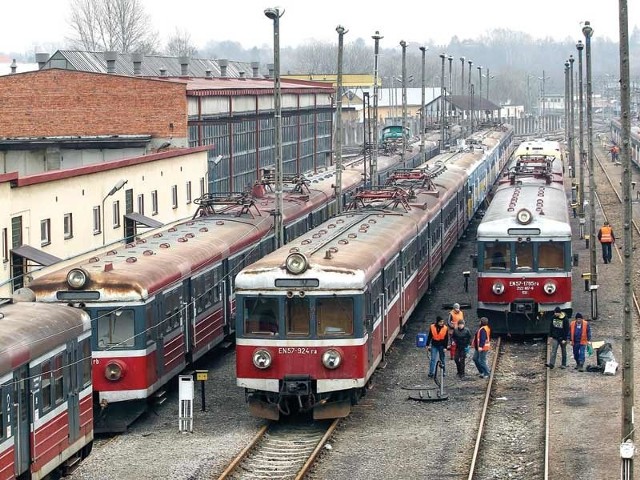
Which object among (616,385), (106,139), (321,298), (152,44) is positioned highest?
(152,44)

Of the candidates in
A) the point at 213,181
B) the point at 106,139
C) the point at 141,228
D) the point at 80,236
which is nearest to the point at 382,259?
the point at 80,236

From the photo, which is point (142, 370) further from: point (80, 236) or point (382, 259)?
point (80, 236)

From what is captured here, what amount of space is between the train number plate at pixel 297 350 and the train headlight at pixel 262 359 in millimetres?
207

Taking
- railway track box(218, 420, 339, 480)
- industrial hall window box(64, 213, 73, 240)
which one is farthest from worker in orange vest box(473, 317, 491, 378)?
industrial hall window box(64, 213, 73, 240)

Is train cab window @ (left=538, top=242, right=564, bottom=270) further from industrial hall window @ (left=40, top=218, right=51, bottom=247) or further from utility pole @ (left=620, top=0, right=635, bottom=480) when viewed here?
industrial hall window @ (left=40, top=218, right=51, bottom=247)

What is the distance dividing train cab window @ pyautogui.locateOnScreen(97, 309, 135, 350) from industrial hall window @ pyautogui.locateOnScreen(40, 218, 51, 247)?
9.31 meters

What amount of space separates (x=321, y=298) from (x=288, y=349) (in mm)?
898

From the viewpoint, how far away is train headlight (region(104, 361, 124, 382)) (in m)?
19.6

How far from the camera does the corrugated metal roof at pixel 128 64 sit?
2766 inches

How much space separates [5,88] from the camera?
159 ft

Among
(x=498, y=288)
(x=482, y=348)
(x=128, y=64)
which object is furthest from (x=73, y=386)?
(x=128, y=64)

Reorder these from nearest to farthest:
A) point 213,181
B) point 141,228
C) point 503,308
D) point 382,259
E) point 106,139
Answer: point 382,259 → point 503,308 → point 141,228 → point 106,139 → point 213,181

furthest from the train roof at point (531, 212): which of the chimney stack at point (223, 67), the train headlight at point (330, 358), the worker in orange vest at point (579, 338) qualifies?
the chimney stack at point (223, 67)

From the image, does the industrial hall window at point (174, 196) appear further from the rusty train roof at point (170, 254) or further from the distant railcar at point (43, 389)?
the distant railcar at point (43, 389)
